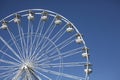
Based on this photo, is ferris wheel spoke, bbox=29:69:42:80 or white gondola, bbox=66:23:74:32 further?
white gondola, bbox=66:23:74:32

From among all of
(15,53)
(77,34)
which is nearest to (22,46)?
(15,53)

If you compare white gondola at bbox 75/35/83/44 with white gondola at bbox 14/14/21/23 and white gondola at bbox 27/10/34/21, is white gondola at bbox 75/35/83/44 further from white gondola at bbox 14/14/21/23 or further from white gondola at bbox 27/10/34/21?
white gondola at bbox 14/14/21/23

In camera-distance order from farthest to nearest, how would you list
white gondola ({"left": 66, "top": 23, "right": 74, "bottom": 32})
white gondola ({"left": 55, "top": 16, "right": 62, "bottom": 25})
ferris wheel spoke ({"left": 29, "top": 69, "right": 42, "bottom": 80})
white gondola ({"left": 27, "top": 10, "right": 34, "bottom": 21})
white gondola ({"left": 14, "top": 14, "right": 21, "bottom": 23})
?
white gondola ({"left": 14, "top": 14, "right": 21, "bottom": 23}) < white gondola ({"left": 27, "top": 10, "right": 34, "bottom": 21}) < white gondola ({"left": 55, "top": 16, "right": 62, "bottom": 25}) < white gondola ({"left": 66, "top": 23, "right": 74, "bottom": 32}) < ferris wheel spoke ({"left": 29, "top": 69, "right": 42, "bottom": 80})

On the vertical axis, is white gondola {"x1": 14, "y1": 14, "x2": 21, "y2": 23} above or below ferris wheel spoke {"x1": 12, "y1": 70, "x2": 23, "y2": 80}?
above

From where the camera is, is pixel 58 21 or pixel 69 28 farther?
pixel 58 21

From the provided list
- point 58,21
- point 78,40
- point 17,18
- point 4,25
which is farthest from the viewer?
point 17,18

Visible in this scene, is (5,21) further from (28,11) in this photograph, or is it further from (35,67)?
(35,67)

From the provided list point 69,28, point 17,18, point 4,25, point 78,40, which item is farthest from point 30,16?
point 78,40

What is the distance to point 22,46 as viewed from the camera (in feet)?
73.6

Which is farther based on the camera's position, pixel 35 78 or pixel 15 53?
pixel 15 53

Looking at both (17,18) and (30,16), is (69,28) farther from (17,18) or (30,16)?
(17,18)

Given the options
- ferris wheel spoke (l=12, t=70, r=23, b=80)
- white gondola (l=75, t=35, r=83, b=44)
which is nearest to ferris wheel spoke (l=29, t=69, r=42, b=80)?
ferris wheel spoke (l=12, t=70, r=23, b=80)

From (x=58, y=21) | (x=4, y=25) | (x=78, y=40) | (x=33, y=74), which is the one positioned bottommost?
(x=33, y=74)

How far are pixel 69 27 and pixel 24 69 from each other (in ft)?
13.6
